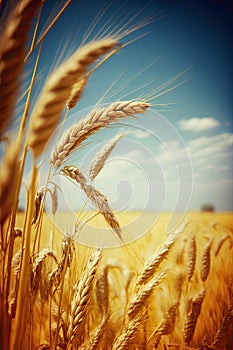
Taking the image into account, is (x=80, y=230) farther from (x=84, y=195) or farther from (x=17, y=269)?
(x=17, y=269)

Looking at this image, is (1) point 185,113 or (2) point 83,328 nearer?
(2) point 83,328

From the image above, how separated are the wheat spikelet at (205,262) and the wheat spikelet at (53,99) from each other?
76cm

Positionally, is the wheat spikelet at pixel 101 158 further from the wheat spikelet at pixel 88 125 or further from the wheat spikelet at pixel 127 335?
the wheat spikelet at pixel 127 335

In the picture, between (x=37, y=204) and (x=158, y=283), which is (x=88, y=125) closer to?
(x=37, y=204)

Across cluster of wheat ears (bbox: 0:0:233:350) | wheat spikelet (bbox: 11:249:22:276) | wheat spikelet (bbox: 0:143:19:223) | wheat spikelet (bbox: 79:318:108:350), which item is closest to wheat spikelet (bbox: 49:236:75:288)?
cluster of wheat ears (bbox: 0:0:233:350)

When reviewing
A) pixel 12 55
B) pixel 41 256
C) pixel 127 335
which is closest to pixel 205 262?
pixel 127 335

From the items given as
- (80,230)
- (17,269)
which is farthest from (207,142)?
(17,269)

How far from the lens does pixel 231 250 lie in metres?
1.44

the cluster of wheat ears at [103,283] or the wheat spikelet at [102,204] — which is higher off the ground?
the wheat spikelet at [102,204]

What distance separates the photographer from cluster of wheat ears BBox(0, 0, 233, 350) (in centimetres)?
125

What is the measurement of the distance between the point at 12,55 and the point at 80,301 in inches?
32.3

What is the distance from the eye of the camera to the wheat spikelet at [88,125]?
125cm

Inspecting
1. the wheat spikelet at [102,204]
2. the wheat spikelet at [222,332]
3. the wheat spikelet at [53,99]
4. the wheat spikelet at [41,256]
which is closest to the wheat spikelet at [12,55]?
the wheat spikelet at [53,99]

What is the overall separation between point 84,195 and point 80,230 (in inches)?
5.1
